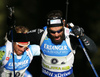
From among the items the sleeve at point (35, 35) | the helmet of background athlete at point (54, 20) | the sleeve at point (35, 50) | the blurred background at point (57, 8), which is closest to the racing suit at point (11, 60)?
the sleeve at point (35, 50)

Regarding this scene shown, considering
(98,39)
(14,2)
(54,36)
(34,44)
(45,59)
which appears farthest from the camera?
(98,39)

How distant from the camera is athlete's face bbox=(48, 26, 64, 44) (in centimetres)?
350

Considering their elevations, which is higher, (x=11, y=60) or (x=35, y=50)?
(x=35, y=50)

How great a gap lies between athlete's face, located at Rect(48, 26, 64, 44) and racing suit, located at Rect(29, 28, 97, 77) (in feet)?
0.29

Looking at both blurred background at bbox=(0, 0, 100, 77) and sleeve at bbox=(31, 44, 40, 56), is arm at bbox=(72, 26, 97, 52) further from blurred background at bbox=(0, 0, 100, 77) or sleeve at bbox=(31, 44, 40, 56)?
blurred background at bbox=(0, 0, 100, 77)

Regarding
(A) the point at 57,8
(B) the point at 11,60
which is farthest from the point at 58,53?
(A) the point at 57,8

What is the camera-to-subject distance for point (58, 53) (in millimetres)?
3664

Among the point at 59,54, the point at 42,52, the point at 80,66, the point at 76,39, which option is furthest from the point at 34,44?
the point at 80,66

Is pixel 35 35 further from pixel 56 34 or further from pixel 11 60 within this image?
pixel 11 60

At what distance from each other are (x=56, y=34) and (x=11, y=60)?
120 centimetres

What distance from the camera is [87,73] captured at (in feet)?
17.0

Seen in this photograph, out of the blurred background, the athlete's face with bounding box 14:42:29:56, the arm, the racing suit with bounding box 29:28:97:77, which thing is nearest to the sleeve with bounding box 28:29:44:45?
the racing suit with bounding box 29:28:97:77

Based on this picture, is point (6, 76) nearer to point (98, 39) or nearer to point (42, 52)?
point (42, 52)

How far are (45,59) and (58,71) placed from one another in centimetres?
38
